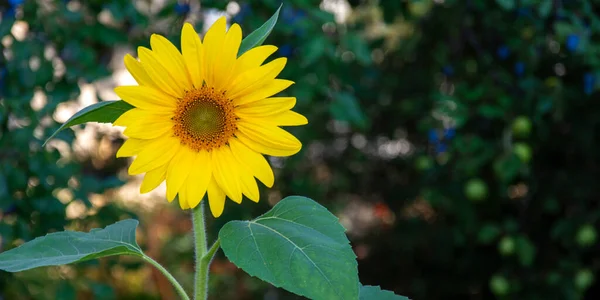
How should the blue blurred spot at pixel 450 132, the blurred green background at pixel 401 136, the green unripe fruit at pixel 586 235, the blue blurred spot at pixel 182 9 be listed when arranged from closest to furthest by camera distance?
the blurred green background at pixel 401 136 < the blue blurred spot at pixel 182 9 < the green unripe fruit at pixel 586 235 < the blue blurred spot at pixel 450 132

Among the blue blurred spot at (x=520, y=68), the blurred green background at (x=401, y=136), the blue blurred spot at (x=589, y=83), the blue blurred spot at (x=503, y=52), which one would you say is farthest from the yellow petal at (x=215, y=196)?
the blue blurred spot at (x=503, y=52)

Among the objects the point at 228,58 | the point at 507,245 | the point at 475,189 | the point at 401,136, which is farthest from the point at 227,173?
the point at 401,136

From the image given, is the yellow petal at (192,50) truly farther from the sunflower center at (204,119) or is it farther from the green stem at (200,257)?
the green stem at (200,257)

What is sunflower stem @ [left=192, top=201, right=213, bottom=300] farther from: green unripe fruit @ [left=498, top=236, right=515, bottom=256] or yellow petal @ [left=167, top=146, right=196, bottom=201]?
green unripe fruit @ [left=498, top=236, right=515, bottom=256]

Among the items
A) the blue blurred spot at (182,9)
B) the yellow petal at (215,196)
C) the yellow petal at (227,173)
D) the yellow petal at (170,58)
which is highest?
the blue blurred spot at (182,9)

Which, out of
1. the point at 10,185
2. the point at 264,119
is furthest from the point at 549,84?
the point at 264,119

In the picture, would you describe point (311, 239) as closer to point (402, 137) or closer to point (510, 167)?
point (510, 167)

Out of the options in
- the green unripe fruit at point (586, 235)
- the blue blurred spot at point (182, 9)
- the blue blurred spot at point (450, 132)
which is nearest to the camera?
the blue blurred spot at point (182, 9)
